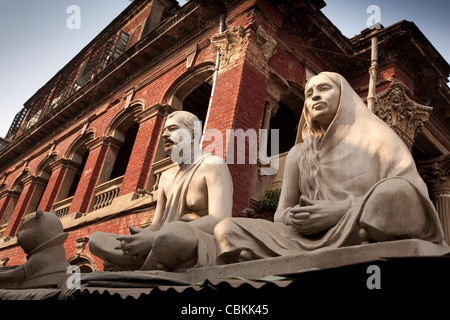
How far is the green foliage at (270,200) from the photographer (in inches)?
313

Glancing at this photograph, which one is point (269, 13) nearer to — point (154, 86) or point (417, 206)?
point (154, 86)

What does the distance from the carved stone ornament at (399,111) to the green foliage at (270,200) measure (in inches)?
152

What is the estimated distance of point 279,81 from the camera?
31.6ft

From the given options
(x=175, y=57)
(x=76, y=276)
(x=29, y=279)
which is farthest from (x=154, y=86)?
(x=76, y=276)

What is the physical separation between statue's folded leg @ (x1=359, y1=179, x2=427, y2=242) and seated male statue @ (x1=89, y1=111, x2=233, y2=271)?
1.10m

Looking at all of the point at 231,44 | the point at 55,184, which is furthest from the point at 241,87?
the point at 55,184

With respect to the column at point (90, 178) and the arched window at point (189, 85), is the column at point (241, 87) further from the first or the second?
the column at point (90, 178)

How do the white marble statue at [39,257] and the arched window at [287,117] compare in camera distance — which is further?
the arched window at [287,117]

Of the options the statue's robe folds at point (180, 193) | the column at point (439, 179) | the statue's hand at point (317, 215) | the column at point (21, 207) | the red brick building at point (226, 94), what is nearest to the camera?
the statue's hand at point (317, 215)

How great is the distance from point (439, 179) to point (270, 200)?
729 centimetres

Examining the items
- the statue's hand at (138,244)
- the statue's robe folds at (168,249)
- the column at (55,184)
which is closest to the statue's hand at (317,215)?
the statue's robe folds at (168,249)

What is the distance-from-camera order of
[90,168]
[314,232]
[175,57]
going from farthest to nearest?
1. [90,168]
2. [175,57]
3. [314,232]

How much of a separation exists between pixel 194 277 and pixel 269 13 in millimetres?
8439

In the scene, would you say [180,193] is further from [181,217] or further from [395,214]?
[395,214]
